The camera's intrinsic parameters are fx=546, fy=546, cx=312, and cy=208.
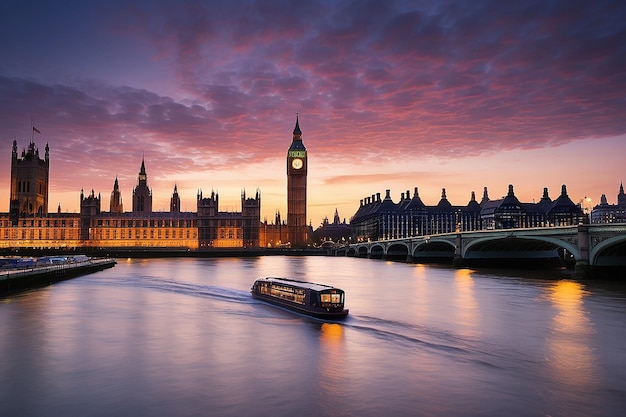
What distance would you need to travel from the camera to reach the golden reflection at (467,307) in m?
32.4

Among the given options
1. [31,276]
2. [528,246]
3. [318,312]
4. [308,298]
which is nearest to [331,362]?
[318,312]

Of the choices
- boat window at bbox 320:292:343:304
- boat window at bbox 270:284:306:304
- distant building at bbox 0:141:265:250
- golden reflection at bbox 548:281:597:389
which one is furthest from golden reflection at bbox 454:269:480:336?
distant building at bbox 0:141:265:250

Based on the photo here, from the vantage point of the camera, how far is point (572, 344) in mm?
26922

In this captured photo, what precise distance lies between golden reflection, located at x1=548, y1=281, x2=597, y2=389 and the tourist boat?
12324mm

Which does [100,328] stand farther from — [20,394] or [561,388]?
[561,388]

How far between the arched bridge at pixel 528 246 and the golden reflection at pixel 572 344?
35.3 feet

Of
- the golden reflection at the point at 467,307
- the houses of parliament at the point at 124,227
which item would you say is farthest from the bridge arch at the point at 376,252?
the golden reflection at the point at 467,307

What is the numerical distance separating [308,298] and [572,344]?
15580mm

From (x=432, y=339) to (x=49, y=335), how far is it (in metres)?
20.1

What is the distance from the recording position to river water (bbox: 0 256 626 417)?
1762cm

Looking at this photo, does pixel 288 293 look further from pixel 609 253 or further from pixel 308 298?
pixel 609 253

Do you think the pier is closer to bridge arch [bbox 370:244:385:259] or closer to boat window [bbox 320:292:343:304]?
boat window [bbox 320:292:343:304]

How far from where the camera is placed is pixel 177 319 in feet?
115

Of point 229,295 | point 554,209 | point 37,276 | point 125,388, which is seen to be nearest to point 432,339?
point 125,388
